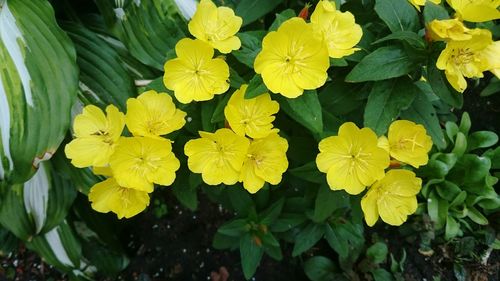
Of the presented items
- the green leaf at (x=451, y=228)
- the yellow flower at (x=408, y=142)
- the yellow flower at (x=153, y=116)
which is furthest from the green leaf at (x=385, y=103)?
the green leaf at (x=451, y=228)

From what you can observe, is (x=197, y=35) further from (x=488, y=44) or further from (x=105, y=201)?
(x=488, y=44)

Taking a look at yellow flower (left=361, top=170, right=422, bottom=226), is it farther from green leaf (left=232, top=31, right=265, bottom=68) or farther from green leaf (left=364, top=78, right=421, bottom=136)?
green leaf (left=232, top=31, right=265, bottom=68)

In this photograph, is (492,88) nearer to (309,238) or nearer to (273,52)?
(309,238)

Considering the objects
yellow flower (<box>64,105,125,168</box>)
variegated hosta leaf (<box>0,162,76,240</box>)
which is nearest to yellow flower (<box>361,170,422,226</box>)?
yellow flower (<box>64,105,125,168</box>)

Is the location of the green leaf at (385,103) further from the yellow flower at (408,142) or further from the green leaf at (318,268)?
the green leaf at (318,268)

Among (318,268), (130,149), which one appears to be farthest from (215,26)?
(318,268)

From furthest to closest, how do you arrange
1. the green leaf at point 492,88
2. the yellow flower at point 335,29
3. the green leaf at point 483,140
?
the green leaf at point 492,88
the green leaf at point 483,140
the yellow flower at point 335,29
